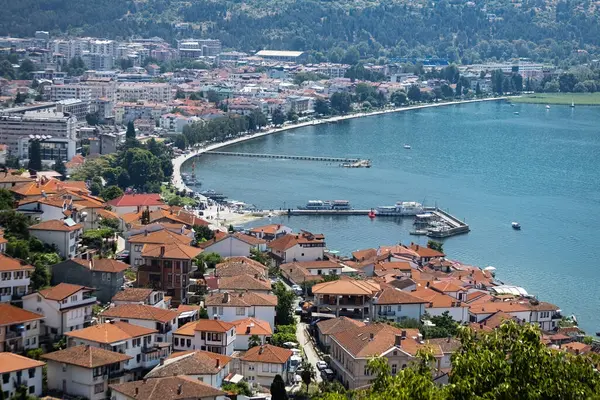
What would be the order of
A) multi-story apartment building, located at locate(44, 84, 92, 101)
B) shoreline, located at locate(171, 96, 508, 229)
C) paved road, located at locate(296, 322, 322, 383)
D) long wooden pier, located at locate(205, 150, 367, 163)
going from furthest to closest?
multi-story apartment building, located at locate(44, 84, 92, 101)
long wooden pier, located at locate(205, 150, 367, 163)
shoreline, located at locate(171, 96, 508, 229)
paved road, located at locate(296, 322, 322, 383)

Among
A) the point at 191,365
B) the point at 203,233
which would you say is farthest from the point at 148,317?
the point at 203,233

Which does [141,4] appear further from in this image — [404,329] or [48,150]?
[404,329]

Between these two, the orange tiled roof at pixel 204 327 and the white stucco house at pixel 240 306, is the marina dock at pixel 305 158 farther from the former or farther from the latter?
the orange tiled roof at pixel 204 327

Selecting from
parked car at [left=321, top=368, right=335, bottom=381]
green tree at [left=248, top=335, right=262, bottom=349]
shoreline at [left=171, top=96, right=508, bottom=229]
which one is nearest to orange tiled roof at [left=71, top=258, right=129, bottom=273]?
green tree at [left=248, top=335, right=262, bottom=349]

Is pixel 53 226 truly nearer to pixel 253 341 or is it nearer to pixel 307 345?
pixel 253 341

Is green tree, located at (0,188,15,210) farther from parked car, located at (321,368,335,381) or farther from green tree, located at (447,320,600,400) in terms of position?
green tree, located at (447,320,600,400)

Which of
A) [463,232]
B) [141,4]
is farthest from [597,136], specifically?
[141,4]

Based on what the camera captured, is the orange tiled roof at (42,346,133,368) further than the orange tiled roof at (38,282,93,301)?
No
